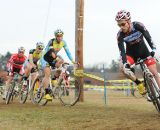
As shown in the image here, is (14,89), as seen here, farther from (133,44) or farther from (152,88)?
(152,88)

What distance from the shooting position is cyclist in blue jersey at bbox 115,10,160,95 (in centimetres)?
928

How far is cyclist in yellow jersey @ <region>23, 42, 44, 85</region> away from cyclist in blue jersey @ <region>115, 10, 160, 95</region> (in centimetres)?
554

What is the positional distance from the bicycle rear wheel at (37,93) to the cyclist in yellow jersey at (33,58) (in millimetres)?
565

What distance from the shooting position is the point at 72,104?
43.1 feet

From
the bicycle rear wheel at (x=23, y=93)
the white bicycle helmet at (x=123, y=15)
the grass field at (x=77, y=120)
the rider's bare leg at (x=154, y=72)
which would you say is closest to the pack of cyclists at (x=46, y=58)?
the bicycle rear wheel at (x=23, y=93)

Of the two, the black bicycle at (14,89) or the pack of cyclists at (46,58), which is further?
the black bicycle at (14,89)

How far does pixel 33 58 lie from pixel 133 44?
20.7 feet

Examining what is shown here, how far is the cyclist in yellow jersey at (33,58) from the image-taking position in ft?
48.4

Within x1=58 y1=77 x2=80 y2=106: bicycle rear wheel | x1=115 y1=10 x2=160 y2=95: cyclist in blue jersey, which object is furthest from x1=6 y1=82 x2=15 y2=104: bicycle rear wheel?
x1=115 y1=10 x2=160 y2=95: cyclist in blue jersey

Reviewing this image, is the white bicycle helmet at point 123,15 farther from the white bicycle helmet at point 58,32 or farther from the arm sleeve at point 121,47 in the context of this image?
the white bicycle helmet at point 58,32

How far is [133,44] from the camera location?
9.58 metres

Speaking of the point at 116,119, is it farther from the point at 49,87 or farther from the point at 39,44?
the point at 39,44

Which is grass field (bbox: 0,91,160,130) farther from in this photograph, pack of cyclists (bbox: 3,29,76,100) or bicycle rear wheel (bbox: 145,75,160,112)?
pack of cyclists (bbox: 3,29,76,100)

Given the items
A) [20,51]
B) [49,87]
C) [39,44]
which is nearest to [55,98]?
[49,87]
